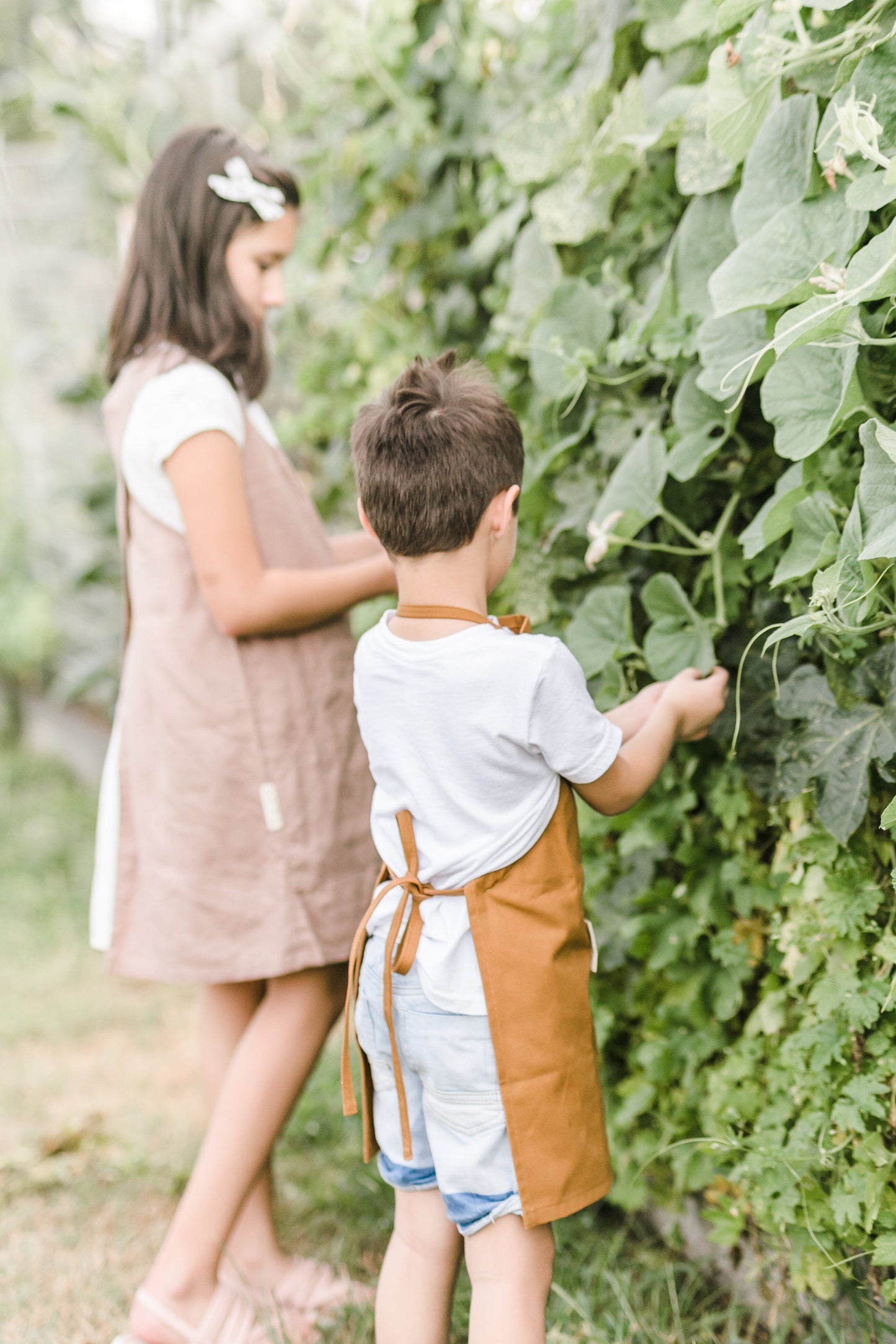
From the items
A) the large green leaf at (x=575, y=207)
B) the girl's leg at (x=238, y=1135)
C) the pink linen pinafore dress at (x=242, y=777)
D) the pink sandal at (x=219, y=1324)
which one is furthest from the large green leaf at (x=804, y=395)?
the pink sandal at (x=219, y=1324)

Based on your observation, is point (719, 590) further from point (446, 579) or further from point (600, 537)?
point (446, 579)

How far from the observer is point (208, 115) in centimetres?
307

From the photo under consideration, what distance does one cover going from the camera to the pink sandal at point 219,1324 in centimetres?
155

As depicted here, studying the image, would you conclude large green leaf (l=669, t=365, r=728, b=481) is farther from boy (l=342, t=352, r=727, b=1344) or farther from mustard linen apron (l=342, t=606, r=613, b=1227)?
mustard linen apron (l=342, t=606, r=613, b=1227)

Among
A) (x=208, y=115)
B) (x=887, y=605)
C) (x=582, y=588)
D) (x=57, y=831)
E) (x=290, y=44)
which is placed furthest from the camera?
(x=57, y=831)

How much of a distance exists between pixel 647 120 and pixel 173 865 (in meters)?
1.12

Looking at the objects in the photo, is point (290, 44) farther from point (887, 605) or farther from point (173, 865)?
point (887, 605)

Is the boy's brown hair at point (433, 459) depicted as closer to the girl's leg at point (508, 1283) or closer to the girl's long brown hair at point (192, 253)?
the girl's long brown hair at point (192, 253)

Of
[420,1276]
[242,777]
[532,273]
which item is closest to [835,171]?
[532,273]

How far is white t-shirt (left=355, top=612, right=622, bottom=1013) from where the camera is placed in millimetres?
1125

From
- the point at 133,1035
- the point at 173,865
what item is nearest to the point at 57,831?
the point at 133,1035

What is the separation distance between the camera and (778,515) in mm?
1198

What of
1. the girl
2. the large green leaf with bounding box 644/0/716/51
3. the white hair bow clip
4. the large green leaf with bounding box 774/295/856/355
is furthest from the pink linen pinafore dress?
the large green leaf with bounding box 774/295/856/355

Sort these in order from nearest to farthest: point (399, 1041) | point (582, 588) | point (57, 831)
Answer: point (399, 1041)
point (582, 588)
point (57, 831)
